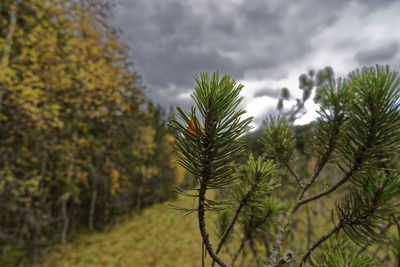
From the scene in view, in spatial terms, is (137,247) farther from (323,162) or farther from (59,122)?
(323,162)

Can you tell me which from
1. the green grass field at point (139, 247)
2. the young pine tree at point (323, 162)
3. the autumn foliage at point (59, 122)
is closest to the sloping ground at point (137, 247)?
the green grass field at point (139, 247)

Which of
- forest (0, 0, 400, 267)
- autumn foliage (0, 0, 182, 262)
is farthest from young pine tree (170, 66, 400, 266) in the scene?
autumn foliage (0, 0, 182, 262)

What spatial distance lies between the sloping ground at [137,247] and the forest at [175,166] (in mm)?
79

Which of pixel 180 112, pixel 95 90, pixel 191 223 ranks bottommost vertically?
pixel 191 223

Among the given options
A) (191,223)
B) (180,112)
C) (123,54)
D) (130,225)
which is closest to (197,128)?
(180,112)

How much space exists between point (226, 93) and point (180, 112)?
0.13 meters

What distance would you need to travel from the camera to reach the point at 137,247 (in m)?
8.54

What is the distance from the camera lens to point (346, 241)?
77 cm

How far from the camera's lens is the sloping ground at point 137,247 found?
7176 mm

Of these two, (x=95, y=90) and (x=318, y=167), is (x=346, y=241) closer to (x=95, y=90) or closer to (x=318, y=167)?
(x=318, y=167)

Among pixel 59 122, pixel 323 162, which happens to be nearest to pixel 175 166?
pixel 323 162

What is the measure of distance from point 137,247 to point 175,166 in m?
8.25

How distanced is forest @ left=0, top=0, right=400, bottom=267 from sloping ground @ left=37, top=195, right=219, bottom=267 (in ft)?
0.26

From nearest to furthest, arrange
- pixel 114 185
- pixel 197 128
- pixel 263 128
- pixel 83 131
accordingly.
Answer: pixel 197 128 < pixel 263 128 < pixel 83 131 < pixel 114 185
